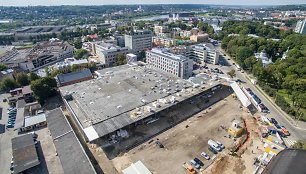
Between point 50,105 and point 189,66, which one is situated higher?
point 189,66

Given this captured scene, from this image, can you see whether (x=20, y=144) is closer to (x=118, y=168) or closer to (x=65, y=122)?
(x=65, y=122)

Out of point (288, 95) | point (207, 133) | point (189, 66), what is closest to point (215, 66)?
point (189, 66)

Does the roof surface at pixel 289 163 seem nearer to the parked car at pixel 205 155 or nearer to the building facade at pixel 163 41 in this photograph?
the parked car at pixel 205 155

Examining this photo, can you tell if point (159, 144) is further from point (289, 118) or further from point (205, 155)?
point (289, 118)

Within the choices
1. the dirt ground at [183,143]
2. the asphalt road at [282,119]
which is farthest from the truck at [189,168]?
the asphalt road at [282,119]

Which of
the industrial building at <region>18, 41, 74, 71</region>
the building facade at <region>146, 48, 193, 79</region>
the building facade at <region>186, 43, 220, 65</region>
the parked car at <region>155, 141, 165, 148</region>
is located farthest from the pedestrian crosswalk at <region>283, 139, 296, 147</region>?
the industrial building at <region>18, 41, 74, 71</region>

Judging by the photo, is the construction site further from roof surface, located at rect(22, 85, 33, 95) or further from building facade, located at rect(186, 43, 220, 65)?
building facade, located at rect(186, 43, 220, 65)

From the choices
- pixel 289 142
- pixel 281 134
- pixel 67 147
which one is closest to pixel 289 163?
pixel 289 142
